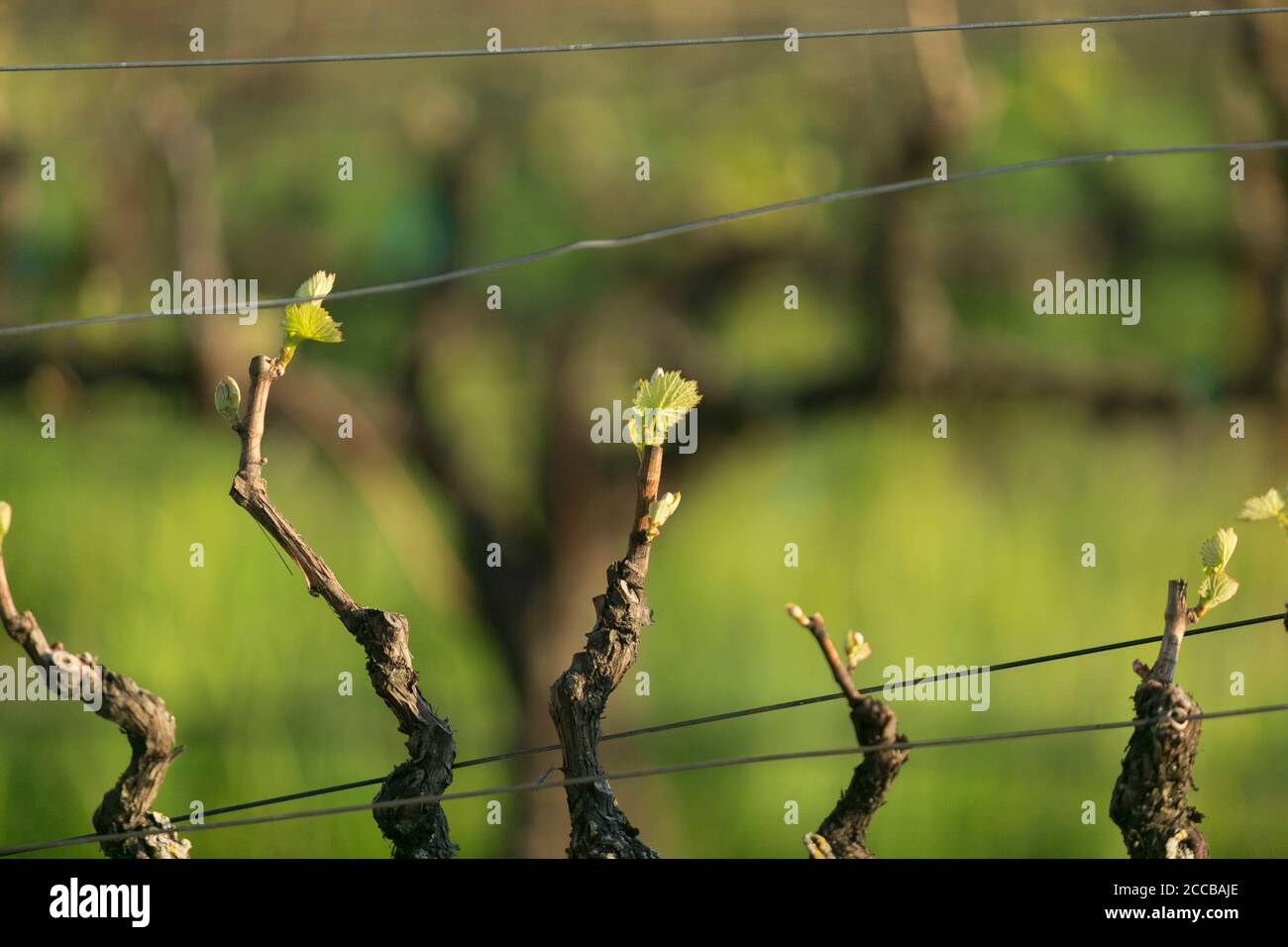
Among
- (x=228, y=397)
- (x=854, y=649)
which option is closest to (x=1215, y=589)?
(x=854, y=649)

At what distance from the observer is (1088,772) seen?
142cm

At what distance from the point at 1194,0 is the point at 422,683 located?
1.34m

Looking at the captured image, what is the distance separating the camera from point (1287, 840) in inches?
55.7

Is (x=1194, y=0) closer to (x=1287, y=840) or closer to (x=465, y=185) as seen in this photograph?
(x=465, y=185)

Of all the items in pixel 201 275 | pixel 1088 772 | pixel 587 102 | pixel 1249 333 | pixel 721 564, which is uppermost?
pixel 587 102

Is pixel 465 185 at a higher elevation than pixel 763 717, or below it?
higher

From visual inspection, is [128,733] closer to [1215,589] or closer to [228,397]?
[228,397]

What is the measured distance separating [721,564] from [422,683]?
1.41 ft

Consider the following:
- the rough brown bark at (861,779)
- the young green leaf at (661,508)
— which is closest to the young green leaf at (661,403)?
the young green leaf at (661,508)

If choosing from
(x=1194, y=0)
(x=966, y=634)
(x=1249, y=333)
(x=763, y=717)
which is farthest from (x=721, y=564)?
(x=1194, y=0)

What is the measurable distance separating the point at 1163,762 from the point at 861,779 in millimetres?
218

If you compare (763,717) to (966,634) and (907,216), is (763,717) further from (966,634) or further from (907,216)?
(907,216)

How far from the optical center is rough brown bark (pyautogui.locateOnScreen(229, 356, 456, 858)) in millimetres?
766
